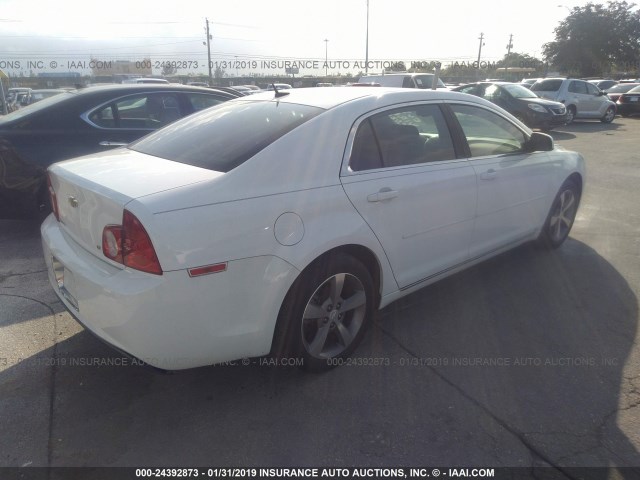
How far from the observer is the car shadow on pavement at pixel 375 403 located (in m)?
2.36

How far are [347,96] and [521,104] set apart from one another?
45.4ft

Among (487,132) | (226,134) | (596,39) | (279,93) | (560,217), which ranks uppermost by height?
(596,39)

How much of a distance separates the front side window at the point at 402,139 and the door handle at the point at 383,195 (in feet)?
0.55

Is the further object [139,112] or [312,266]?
[139,112]

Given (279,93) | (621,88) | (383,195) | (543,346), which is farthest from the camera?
(621,88)

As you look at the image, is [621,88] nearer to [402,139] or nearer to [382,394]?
[402,139]

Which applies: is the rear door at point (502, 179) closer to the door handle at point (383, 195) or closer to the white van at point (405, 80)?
the door handle at point (383, 195)

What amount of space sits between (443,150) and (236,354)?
6.80 ft

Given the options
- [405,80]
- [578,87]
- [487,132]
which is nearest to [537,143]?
[487,132]

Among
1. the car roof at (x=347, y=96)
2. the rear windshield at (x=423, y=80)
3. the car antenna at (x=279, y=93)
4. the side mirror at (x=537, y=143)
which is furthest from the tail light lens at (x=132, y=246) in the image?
the rear windshield at (x=423, y=80)

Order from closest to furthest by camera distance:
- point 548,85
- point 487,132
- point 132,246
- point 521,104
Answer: point 132,246
point 487,132
point 521,104
point 548,85

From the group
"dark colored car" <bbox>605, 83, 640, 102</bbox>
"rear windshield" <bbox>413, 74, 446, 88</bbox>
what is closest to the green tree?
"dark colored car" <bbox>605, 83, 640, 102</bbox>

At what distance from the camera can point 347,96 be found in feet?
10.5

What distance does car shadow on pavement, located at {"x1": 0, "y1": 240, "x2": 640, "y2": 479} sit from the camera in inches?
93.0
